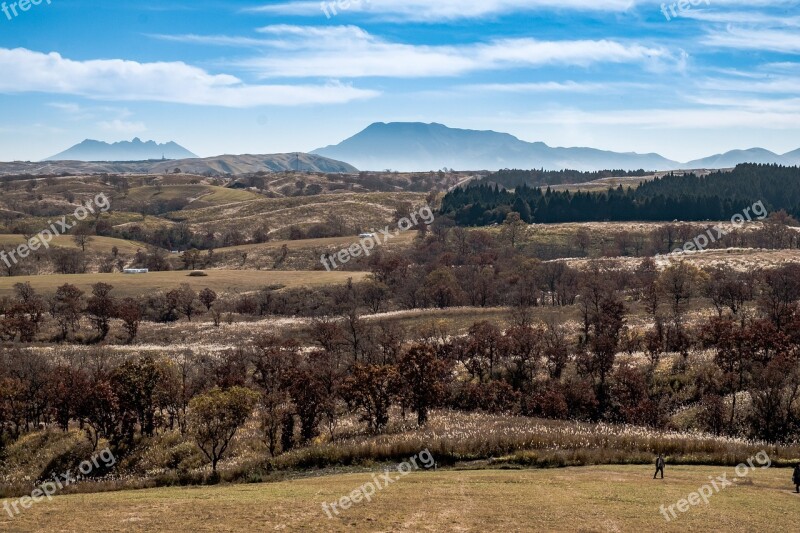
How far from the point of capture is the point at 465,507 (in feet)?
91.8

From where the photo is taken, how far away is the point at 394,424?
170 ft

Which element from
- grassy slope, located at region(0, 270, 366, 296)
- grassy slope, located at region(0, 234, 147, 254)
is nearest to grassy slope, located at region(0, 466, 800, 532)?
grassy slope, located at region(0, 270, 366, 296)

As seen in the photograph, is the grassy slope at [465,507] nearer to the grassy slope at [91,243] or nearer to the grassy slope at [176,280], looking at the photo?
the grassy slope at [176,280]

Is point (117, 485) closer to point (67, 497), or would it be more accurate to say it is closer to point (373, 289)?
point (67, 497)

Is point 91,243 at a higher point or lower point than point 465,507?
higher

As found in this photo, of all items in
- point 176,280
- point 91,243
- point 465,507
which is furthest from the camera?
point 91,243

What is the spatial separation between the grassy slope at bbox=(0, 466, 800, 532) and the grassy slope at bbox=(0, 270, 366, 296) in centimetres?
10108

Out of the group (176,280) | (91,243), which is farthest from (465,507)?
(91,243)

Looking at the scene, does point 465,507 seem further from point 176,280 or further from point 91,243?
point 91,243

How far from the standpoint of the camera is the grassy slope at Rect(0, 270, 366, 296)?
411 feet

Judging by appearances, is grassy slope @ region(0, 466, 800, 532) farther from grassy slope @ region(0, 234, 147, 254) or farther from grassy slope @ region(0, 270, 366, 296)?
grassy slope @ region(0, 234, 147, 254)

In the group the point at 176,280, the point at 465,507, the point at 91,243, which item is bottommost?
the point at 176,280

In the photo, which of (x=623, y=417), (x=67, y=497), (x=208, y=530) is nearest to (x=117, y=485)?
(x=67, y=497)

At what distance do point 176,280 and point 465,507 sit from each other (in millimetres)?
119867
